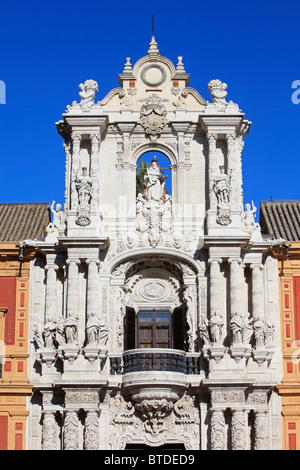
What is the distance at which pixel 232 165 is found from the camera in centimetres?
3547

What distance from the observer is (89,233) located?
34562mm

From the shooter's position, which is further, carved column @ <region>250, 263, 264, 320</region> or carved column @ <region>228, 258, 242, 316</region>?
carved column @ <region>250, 263, 264, 320</region>

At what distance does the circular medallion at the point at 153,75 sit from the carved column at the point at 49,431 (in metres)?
12.7

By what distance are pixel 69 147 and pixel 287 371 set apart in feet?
37.3

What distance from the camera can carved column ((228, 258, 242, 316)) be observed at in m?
33.8

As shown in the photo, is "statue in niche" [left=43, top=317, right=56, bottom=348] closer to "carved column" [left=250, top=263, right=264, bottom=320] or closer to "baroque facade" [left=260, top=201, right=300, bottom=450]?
"carved column" [left=250, top=263, right=264, bottom=320]

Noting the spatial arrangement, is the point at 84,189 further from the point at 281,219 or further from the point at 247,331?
the point at 281,219

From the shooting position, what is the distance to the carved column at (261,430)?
32.7 m

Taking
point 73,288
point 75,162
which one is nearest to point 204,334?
point 73,288

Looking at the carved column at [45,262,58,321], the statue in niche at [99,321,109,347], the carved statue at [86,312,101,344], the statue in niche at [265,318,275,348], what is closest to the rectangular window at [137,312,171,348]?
the statue in niche at [99,321,109,347]

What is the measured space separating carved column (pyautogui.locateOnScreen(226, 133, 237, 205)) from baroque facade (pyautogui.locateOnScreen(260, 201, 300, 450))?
217 centimetres

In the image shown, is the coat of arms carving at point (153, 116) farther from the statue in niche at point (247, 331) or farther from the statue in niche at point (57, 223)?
the statue in niche at point (247, 331)
